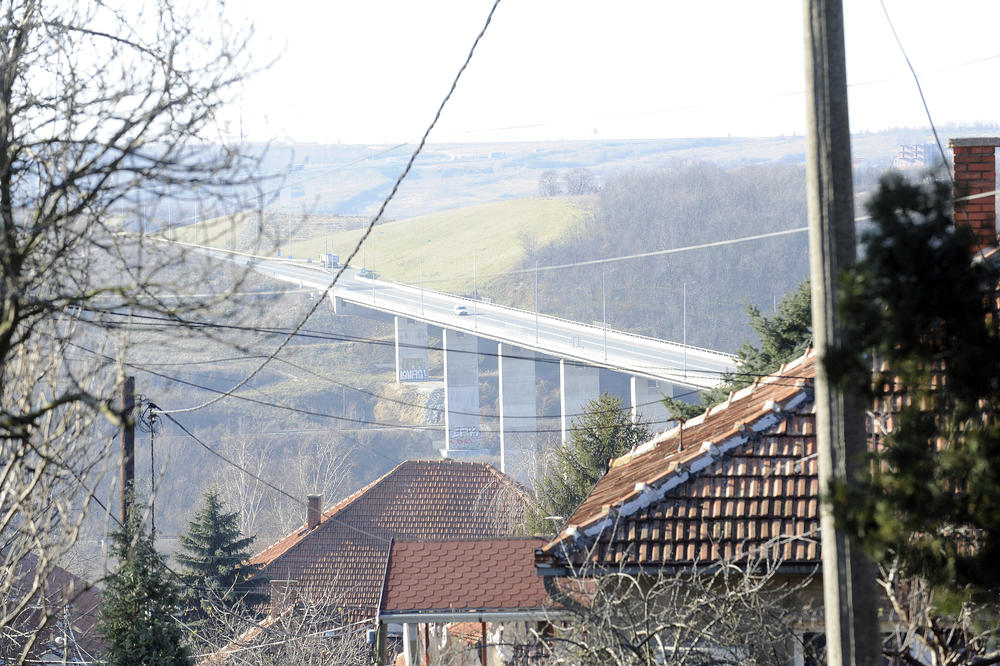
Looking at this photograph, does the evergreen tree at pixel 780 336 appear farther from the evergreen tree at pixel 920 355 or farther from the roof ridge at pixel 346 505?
the roof ridge at pixel 346 505

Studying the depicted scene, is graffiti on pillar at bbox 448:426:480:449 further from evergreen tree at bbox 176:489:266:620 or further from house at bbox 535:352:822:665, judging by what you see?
house at bbox 535:352:822:665

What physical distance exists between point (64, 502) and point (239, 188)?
263 centimetres

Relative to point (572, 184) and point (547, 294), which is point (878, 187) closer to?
point (547, 294)

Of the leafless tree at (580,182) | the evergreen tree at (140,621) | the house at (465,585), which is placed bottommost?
the evergreen tree at (140,621)

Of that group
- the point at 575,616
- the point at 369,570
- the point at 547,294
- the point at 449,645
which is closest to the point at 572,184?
the point at 547,294

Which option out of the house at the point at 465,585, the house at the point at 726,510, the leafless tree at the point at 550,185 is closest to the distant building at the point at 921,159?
the house at the point at 726,510

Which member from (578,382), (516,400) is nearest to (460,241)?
(516,400)

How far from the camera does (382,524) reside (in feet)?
116

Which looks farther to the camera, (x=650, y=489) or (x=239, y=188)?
(x=650, y=489)

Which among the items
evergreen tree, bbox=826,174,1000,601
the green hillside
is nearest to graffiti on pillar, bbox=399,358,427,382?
the green hillside

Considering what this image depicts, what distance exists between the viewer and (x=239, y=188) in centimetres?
578

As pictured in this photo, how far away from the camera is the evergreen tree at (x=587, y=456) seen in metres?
29.1

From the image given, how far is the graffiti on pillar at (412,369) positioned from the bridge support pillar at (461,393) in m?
15.9

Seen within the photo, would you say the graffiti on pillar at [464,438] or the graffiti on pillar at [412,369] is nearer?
the graffiti on pillar at [464,438]
